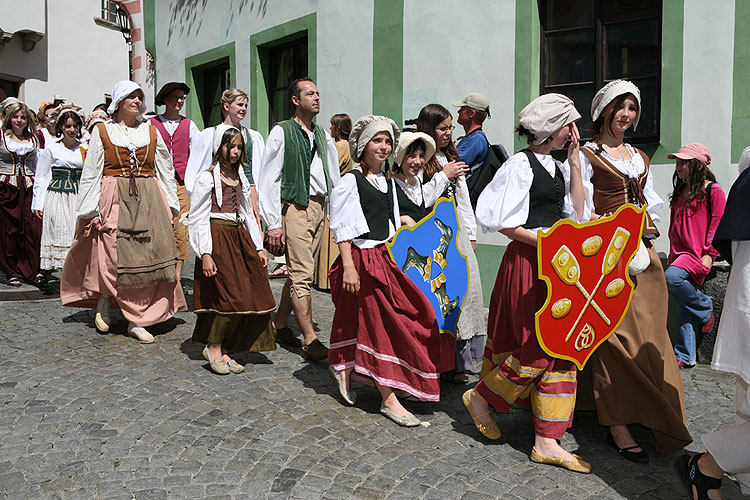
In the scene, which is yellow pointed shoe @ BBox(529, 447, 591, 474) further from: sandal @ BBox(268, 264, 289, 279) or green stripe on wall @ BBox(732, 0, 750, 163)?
sandal @ BBox(268, 264, 289, 279)

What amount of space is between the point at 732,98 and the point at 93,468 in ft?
17.6

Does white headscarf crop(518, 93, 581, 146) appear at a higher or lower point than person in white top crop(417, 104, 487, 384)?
higher

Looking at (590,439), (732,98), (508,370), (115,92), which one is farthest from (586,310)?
(115,92)

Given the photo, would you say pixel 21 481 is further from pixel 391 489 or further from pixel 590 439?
pixel 590 439

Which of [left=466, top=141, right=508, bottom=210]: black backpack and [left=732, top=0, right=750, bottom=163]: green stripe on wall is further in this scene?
[left=466, top=141, right=508, bottom=210]: black backpack

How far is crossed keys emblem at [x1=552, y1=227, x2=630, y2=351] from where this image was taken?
3447 mm

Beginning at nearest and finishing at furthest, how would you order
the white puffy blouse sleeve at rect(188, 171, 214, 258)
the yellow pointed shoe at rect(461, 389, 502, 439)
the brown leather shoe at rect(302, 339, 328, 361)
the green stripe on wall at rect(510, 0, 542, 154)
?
the yellow pointed shoe at rect(461, 389, 502, 439) → the white puffy blouse sleeve at rect(188, 171, 214, 258) → the brown leather shoe at rect(302, 339, 328, 361) → the green stripe on wall at rect(510, 0, 542, 154)

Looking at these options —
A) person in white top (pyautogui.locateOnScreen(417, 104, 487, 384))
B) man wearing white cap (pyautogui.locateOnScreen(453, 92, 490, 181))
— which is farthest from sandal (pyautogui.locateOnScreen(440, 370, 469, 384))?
man wearing white cap (pyautogui.locateOnScreen(453, 92, 490, 181))

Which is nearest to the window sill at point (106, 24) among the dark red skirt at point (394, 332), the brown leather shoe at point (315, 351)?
the brown leather shoe at point (315, 351)

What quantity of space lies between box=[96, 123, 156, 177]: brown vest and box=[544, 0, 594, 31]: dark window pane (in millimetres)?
4076

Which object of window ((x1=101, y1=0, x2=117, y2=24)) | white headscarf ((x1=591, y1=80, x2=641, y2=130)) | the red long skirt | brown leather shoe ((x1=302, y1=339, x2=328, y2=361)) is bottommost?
brown leather shoe ((x1=302, y1=339, x2=328, y2=361))

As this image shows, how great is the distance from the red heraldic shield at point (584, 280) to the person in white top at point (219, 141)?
8.42 ft

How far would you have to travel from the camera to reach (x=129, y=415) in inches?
165

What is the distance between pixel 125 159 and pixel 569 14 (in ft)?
14.7
